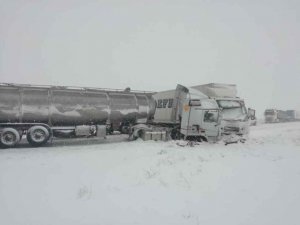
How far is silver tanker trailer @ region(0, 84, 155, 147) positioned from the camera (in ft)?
56.5

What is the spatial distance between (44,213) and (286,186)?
685cm

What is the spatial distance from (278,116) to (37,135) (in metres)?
44.0

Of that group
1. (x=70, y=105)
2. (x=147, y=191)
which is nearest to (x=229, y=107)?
(x=70, y=105)

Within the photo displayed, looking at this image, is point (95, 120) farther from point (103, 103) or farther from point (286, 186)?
point (286, 186)

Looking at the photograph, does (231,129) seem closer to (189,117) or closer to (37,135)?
(189,117)

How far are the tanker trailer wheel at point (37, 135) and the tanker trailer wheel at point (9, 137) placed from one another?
2.24ft

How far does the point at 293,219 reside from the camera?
686 cm

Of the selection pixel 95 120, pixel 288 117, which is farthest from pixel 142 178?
pixel 288 117

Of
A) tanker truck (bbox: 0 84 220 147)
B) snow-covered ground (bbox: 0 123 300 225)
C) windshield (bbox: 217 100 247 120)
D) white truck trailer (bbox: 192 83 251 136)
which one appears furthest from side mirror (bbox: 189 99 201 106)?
snow-covered ground (bbox: 0 123 300 225)

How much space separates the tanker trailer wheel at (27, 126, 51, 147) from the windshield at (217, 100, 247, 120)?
10731mm

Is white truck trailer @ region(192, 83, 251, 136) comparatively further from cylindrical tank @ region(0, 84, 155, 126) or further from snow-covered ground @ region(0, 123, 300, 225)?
snow-covered ground @ region(0, 123, 300, 225)

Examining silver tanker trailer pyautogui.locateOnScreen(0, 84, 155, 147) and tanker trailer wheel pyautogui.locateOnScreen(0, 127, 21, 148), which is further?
silver tanker trailer pyautogui.locateOnScreen(0, 84, 155, 147)

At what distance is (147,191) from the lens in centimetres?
820

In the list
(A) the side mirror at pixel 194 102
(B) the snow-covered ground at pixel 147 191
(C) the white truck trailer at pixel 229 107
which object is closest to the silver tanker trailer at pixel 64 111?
(A) the side mirror at pixel 194 102
